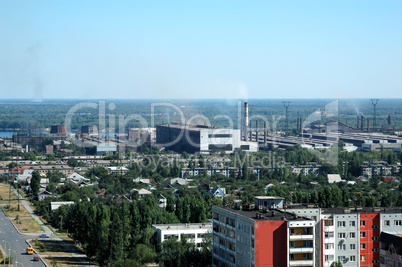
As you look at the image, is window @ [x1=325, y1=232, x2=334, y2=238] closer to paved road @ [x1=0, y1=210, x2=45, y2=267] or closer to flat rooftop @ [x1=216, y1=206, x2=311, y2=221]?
flat rooftop @ [x1=216, y1=206, x2=311, y2=221]

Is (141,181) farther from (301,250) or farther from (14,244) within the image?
(301,250)

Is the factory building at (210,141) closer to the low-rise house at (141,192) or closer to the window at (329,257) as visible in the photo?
the low-rise house at (141,192)

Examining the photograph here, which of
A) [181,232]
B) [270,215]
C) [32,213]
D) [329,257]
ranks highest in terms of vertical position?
[270,215]

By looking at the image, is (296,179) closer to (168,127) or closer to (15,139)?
(168,127)

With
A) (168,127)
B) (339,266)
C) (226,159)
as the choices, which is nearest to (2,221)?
(339,266)

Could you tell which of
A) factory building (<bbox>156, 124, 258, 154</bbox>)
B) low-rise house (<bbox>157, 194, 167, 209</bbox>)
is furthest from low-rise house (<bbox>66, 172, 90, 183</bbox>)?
factory building (<bbox>156, 124, 258, 154</bbox>)

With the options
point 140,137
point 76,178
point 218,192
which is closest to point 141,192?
point 218,192
